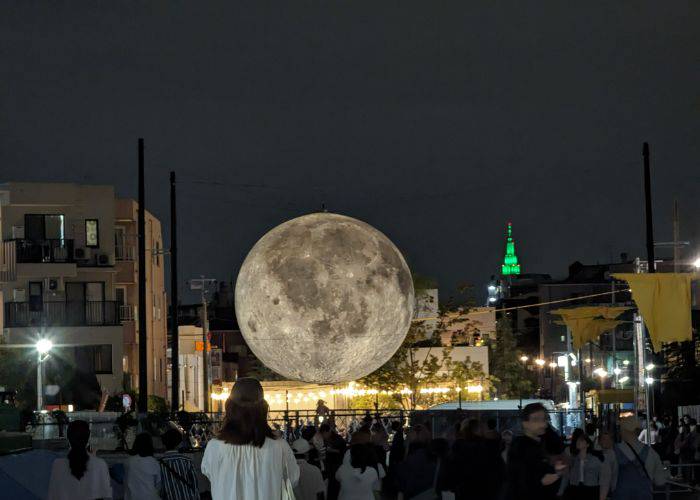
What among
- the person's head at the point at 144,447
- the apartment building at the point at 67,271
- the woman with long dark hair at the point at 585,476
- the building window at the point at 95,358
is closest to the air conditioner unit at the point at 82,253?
the apartment building at the point at 67,271

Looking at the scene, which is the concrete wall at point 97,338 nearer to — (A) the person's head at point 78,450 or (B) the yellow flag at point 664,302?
(B) the yellow flag at point 664,302

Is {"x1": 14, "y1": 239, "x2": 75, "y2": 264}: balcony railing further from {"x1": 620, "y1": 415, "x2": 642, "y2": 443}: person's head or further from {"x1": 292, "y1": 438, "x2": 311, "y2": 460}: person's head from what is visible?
{"x1": 620, "y1": 415, "x2": 642, "y2": 443}: person's head

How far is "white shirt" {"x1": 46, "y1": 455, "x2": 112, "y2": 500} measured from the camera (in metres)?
13.7

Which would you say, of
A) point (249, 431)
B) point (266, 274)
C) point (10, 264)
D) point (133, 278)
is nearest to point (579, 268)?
point (133, 278)

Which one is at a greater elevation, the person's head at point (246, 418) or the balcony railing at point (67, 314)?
the balcony railing at point (67, 314)

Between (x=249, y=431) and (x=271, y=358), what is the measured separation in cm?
2883

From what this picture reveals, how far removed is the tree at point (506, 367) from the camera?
9319 centimetres

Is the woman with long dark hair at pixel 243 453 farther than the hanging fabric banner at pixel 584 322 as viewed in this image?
No

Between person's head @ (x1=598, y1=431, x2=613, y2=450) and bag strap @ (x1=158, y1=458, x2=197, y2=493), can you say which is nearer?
bag strap @ (x1=158, y1=458, x2=197, y2=493)

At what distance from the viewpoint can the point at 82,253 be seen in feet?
207

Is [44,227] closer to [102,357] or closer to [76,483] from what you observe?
[102,357]

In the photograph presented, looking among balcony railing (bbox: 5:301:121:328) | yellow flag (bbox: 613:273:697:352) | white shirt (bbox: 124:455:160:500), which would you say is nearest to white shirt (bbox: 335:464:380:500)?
white shirt (bbox: 124:455:160:500)

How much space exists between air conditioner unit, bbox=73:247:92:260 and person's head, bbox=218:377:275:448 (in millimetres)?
53875

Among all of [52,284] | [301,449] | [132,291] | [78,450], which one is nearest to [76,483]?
[78,450]
